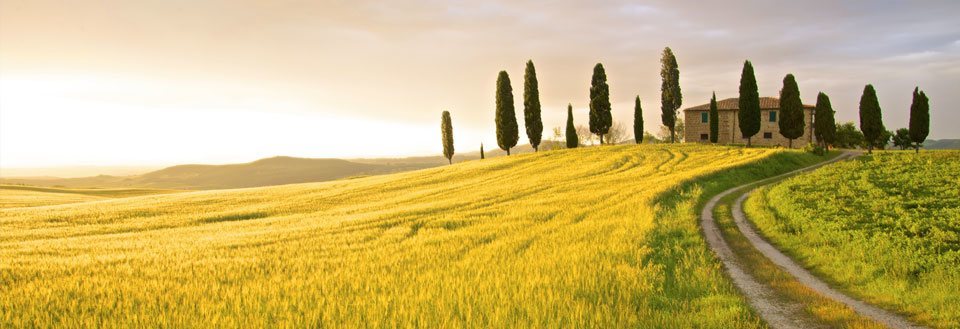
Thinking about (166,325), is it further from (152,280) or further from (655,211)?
(655,211)

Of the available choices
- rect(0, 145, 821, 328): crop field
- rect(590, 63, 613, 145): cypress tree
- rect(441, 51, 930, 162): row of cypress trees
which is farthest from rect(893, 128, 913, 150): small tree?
rect(0, 145, 821, 328): crop field

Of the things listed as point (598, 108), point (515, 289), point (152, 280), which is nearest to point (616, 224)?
point (515, 289)

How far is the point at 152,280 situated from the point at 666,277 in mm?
9923

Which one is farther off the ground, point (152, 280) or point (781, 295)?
point (152, 280)

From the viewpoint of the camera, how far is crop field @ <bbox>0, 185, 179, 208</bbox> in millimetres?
43312

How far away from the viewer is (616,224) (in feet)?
55.7

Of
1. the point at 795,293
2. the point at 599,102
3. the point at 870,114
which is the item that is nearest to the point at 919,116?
the point at 870,114

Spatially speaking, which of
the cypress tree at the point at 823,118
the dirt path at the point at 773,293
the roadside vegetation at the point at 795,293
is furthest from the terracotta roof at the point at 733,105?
the roadside vegetation at the point at 795,293

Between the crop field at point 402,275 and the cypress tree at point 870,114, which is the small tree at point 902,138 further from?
the crop field at point 402,275

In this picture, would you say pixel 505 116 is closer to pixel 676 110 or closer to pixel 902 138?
pixel 676 110

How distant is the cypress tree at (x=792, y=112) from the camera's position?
62969 millimetres

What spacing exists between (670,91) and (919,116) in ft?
106

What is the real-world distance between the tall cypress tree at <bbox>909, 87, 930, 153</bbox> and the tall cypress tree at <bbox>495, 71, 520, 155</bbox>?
46.4m

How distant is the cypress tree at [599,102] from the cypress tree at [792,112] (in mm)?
23045
